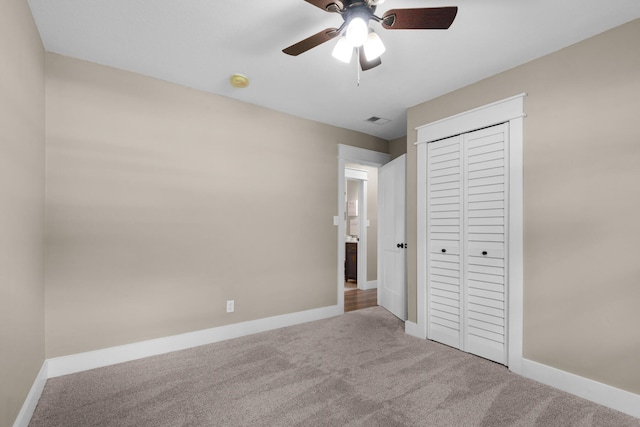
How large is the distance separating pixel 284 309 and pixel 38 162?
2555mm

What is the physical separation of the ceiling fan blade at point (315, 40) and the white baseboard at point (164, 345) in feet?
8.50

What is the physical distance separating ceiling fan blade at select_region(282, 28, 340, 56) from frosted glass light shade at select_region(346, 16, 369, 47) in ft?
0.31

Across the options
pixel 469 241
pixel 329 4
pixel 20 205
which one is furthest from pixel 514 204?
pixel 20 205

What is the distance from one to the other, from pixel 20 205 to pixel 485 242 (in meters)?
3.33

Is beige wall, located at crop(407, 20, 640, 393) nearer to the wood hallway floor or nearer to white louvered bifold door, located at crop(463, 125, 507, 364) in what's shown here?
white louvered bifold door, located at crop(463, 125, 507, 364)

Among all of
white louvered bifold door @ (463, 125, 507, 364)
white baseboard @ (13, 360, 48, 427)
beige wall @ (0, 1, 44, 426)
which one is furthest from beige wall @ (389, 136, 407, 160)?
white baseboard @ (13, 360, 48, 427)

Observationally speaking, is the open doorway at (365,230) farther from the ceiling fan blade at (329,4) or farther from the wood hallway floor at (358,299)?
the ceiling fan blade at (329,4)

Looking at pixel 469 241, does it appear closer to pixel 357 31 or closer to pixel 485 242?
pixel 485 242

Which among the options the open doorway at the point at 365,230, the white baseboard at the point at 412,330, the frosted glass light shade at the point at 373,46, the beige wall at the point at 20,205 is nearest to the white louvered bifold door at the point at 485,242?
the white baseboard at the point at 412,330

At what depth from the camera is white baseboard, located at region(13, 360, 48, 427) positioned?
5.54 feet

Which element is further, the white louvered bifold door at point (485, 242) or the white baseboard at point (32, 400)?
the white louvered bifold door at point (485, 242)

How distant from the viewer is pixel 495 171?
106 inches

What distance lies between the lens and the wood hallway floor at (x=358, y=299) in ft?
14.6

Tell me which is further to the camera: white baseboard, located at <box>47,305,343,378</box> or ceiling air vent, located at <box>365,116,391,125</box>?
ceiling air vent, located at <box>365,116,391,125</box>
